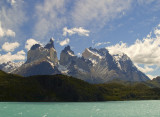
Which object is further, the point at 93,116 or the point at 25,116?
the point at 93,116

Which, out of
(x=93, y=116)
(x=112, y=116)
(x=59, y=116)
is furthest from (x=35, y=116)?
(x=112, y=116)

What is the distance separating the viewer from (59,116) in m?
108

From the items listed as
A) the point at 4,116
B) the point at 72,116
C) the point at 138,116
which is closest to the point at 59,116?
the point at 72,116

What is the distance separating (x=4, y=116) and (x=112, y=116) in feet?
183

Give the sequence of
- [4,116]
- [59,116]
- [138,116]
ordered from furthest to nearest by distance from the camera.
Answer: [138,116] → [59,116] → [4,116]

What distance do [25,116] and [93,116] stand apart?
3549 cm

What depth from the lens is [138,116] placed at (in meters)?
116

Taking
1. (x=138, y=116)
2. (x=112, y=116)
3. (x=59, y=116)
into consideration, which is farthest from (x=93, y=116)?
(x=138, y=116)

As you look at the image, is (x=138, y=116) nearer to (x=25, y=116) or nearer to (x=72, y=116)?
(x=72, y=116)

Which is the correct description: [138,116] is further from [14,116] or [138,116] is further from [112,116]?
[14,116]

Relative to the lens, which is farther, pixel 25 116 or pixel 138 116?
pixel 138 116

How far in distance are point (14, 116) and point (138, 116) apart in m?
66.9

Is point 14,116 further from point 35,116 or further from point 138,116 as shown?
point 138,116

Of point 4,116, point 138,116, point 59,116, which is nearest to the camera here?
point 4,116
